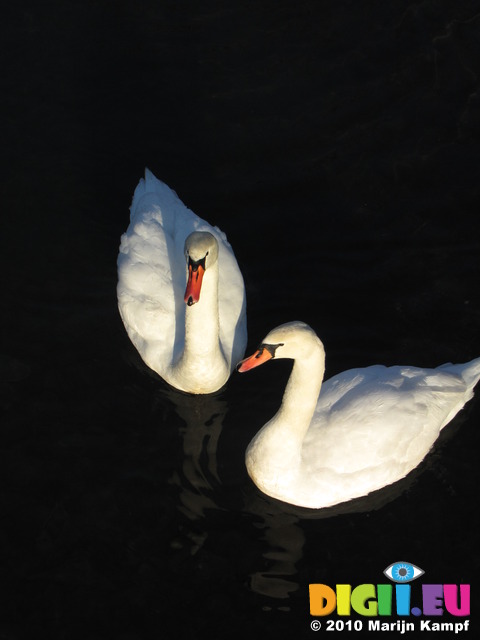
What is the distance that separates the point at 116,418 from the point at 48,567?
1.98 meters

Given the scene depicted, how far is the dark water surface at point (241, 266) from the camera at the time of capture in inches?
376

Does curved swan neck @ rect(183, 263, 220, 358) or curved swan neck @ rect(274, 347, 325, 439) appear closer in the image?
curved swan neck @ rect(274, 347, 325, 439)

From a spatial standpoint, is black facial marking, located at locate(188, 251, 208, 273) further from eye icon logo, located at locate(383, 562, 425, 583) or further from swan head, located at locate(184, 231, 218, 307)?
eye icon logo, located at locate(383, 562, 425, 583)

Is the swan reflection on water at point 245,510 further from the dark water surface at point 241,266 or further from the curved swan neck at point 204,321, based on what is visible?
the curved swan neck at point 204,321

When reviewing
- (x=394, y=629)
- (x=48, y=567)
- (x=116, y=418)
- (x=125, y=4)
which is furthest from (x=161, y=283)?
(x=125, y=4)

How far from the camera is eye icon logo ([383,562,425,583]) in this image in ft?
31.4

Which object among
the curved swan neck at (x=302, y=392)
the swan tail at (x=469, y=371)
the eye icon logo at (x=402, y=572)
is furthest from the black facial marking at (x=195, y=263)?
the eye icon logo at (x=402, y=572)

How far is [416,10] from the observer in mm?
15781

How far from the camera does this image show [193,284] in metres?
10.1

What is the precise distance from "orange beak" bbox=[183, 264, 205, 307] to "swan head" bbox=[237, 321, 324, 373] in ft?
3.89

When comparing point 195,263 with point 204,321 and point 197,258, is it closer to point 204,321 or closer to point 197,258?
point 197,258

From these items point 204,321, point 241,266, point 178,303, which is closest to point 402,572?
point 204,321

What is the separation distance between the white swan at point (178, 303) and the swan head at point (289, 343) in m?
1.27

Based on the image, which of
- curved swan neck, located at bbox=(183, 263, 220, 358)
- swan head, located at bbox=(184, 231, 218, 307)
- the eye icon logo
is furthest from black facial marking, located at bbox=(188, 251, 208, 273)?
the eye icon logo
